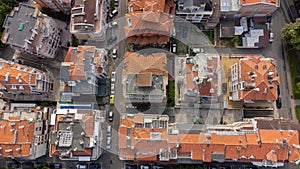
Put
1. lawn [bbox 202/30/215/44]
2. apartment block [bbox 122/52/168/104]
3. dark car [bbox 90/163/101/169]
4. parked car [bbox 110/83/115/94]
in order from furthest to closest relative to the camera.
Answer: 1. lawn [bbox 202/30/215/44]
2. parked car [bbox 110/83/115/94]
3. dark car [bbox 90/163/101/169]
4. apartment block [bbox 122/52/168/104]

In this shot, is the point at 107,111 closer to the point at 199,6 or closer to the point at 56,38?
the point at 56,38

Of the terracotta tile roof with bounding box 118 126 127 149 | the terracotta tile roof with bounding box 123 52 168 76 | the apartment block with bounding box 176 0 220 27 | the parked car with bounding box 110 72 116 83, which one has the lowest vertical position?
the terracotta tile roof with bounding box 118 126 127 149

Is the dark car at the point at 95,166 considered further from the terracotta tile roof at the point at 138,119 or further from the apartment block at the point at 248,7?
the apartment block at the point at 248,7

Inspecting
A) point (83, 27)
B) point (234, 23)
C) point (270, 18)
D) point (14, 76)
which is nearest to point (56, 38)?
point (83, 27)

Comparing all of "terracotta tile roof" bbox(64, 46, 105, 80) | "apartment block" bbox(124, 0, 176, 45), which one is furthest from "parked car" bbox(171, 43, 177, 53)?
"terracotta tile roof" bbox(64, 46, 105, 80)

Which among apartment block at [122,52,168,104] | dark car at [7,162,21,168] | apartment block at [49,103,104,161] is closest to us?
apartment block at [49,103,104,161]

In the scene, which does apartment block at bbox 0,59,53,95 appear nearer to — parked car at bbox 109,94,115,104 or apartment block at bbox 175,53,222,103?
parked car at bbox 109,94,115,104

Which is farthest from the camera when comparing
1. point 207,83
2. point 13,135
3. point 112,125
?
point 112,125
